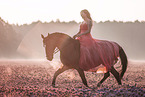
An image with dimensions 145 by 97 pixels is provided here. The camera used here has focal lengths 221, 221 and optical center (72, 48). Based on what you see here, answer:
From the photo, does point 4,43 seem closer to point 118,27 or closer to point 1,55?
point 1,55

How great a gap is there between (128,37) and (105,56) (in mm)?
80356

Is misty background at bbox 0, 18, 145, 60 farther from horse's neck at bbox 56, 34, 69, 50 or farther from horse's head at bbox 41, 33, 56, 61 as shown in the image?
horse's head at bbox 41, 33, 56, 61

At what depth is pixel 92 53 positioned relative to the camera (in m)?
9.36

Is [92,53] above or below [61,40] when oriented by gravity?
below

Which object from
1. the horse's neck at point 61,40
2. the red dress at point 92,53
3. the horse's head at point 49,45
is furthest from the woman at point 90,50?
the horse's head at point 49,45

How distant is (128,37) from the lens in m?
87.1

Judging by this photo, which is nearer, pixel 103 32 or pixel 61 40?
pixel 61 40

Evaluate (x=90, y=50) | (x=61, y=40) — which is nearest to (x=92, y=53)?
(x=90, y=50)

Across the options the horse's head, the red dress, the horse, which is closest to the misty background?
the red dress

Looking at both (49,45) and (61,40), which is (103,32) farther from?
(49,45)

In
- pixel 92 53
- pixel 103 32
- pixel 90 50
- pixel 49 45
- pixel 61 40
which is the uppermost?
pixel 103 32

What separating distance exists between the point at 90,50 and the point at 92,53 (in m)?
0.16

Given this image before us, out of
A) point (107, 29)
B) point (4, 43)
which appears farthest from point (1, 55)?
point (107, 29)

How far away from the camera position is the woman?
926 centimetres
